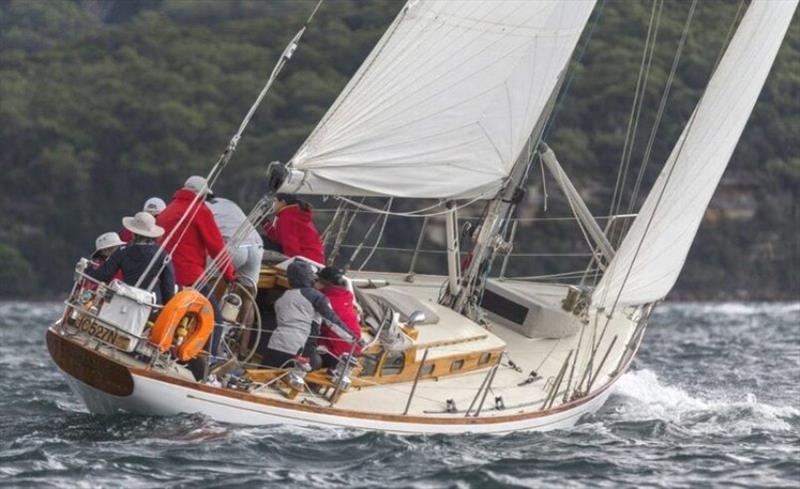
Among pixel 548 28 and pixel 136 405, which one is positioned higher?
pixel 548 28

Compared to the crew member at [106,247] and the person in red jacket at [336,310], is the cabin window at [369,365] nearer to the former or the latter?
the person in red jacket at [336,310]

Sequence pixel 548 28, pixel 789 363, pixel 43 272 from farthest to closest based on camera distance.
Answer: pixel 43 272 → pixel 789 363 → pixel 548 28

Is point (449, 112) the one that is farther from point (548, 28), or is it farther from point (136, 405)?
point (136, 405)

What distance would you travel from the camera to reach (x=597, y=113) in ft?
200

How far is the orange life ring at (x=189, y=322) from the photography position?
13.9 meters

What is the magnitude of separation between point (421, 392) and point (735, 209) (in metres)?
42.5

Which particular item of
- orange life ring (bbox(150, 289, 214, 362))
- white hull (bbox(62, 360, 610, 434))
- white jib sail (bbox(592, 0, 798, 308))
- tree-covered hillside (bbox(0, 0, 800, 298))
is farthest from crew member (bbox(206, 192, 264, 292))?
tree-covered hillside (bbox(0, 0, 800, 298))

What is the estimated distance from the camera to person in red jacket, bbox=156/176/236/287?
14.9m

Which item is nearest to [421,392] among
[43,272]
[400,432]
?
[400,432]

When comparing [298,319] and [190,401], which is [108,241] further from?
[190,401]

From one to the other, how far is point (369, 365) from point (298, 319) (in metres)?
0.97

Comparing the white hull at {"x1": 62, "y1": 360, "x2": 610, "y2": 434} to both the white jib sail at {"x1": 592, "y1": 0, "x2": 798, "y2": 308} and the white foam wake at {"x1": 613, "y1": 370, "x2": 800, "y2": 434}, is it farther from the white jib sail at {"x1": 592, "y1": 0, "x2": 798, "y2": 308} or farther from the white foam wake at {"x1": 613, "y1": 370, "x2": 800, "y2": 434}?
the white jib sail at {"x1": 592, "y1": 0, "x2": 798, "y2": 308}

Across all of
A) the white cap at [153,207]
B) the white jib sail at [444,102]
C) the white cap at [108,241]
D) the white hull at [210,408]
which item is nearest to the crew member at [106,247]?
the white cap at [108,241]

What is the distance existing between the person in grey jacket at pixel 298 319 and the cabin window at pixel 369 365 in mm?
540
